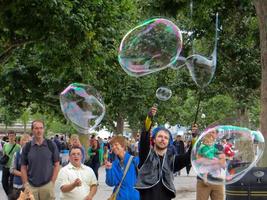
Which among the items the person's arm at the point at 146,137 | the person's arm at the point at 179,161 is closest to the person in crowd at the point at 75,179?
the person's arm at the point at 146,137

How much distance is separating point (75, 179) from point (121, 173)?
0.49m

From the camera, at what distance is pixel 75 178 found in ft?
20.9

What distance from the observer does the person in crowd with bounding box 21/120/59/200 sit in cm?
762

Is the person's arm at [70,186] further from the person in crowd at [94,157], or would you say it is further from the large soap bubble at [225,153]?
the person in crowd at [94,157]

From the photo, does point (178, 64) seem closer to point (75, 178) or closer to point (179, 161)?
point (75, 178)

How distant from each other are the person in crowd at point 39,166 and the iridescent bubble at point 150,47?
6.46 ft

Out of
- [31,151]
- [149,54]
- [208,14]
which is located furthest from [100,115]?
[208,14]

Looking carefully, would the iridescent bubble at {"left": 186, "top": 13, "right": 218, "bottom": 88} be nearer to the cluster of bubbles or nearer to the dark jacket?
the cluster of bubbles

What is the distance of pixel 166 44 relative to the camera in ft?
29.7

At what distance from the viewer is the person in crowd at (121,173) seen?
20.9 feet

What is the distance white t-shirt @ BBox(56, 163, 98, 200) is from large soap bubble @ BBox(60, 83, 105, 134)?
371 cm

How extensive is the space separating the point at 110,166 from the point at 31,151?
168 cm

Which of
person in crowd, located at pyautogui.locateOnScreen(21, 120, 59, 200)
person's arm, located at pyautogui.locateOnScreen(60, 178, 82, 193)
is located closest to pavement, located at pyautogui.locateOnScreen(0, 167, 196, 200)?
person in crowd, located at pyautogui.locateOnScreen(21, 120, 59, 200)

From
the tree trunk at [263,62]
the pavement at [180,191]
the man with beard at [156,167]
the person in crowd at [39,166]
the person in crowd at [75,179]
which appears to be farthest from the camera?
the pavement at [180,191]
